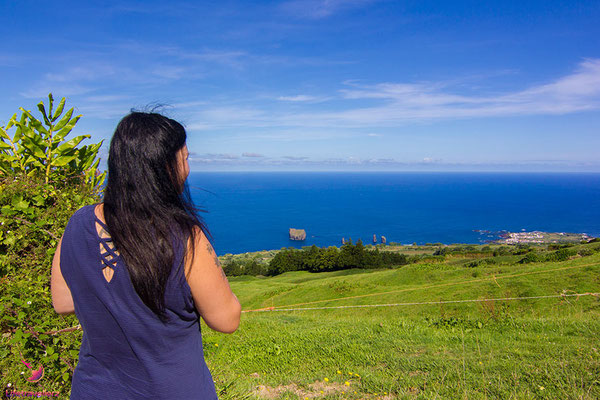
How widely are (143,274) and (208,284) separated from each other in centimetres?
22

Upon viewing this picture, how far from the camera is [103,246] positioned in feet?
4.40

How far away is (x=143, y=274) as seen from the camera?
1.28m

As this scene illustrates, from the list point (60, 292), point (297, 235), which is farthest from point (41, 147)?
point (297, 235)

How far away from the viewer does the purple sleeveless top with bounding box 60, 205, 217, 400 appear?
4.35 ft

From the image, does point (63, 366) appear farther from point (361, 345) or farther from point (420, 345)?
point (420, 345)

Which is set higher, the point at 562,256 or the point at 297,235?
the point at 562,256

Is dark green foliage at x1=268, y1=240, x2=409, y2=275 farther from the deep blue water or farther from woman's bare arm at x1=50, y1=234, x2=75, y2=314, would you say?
the deep blue water

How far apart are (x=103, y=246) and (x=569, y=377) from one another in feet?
14.0

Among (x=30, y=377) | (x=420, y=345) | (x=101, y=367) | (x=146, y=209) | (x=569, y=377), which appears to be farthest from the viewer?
(x=420, y=345)

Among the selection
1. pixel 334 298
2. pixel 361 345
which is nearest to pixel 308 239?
pixel 334 298

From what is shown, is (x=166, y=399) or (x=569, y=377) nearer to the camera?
(x=166, y=399)

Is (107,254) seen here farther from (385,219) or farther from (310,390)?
(385,219)

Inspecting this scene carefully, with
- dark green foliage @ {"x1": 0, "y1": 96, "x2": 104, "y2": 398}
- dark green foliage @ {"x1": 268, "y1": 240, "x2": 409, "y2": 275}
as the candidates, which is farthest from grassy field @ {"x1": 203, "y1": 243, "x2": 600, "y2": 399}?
dark green foliage @ {"x1": 268, "y1": 240, "x2": 409, "y2": 275}

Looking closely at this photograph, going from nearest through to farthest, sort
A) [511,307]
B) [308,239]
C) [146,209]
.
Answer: [146,209] < [511,307] < [308,239]
